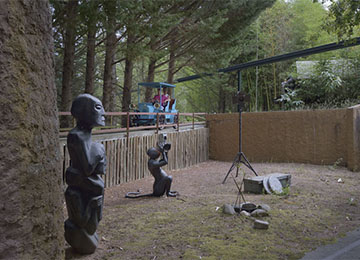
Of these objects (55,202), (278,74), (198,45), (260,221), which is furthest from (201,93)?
(55,202)

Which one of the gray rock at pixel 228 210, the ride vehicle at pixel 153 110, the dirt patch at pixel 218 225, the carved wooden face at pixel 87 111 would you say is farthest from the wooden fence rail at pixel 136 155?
the gray rock at pixel 228 210

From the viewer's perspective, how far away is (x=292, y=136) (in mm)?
10156

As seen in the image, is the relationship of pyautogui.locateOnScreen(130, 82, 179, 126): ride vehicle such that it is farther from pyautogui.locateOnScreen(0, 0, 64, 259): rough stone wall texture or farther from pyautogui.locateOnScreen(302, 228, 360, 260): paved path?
pyautogui.locateOnScreen(0, 0, 64, 259): rough stone wall texture

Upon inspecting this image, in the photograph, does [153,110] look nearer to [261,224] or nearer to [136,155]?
[136,155]

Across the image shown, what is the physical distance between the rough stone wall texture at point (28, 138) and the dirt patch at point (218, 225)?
1.62 m

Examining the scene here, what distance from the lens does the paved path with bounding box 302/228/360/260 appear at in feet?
10.0

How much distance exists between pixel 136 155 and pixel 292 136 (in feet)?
18.4

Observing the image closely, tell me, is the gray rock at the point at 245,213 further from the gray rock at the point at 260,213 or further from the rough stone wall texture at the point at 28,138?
A: the rough stone wall texture at the point at 28,138

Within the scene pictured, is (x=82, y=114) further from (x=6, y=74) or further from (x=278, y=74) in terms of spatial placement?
(x=278, y=74)

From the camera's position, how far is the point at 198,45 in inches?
496

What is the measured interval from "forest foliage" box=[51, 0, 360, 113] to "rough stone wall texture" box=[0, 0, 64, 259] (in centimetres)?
535

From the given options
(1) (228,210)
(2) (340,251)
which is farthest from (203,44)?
(2) (340,251)

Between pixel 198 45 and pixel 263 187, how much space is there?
815 cm

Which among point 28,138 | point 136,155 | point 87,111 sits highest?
point 87,111
